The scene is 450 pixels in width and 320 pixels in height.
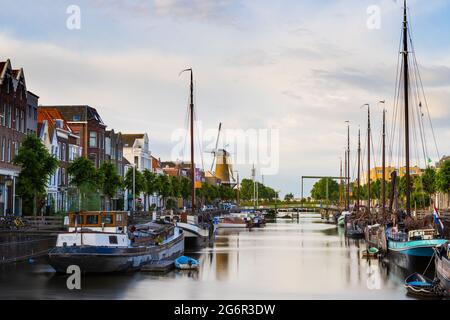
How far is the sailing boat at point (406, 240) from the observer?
50206 millimetres

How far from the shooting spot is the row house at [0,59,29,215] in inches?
3189

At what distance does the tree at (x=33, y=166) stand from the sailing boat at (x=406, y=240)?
3397 cm

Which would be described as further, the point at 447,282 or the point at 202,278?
the point at 202,278

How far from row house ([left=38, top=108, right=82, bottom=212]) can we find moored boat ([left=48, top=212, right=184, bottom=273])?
156 ft

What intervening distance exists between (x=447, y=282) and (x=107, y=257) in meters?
19.9

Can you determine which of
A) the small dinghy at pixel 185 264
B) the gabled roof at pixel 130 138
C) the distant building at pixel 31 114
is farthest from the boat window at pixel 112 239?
the gabled roof at pixel 130 138

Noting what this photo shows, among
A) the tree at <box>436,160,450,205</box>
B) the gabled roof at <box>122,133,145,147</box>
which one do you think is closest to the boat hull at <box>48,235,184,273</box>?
the tree at <box>436,160,450,205</box>

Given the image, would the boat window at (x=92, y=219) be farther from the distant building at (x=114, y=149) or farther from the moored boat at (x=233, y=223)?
the moored boat at (x=233, y=223)

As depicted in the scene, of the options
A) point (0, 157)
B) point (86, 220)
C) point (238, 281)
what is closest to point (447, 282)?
point (238, 281)

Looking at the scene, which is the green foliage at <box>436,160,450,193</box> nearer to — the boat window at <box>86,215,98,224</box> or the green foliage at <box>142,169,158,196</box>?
the green foliage at <box>142,169,158,196</box>

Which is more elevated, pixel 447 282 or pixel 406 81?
pixel 406 81

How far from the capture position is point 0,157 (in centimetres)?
8012
